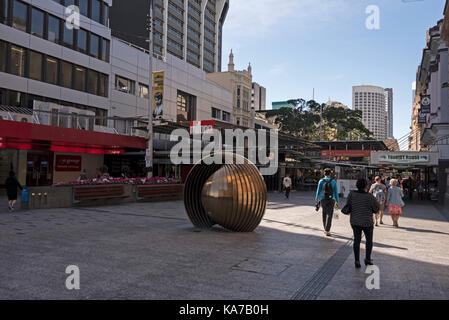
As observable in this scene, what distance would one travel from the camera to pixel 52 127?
71.3 feet

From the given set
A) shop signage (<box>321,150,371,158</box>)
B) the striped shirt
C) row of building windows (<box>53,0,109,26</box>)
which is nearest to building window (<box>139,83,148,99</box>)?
row of building windows (<box>53,0,109,26</box>)

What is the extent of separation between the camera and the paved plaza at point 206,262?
5207 millimetres

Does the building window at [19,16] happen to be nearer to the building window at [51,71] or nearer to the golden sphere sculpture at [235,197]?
the building window at [51,71]

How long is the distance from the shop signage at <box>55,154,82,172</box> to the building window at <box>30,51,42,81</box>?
560 centimetres

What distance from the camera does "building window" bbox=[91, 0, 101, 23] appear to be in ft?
98.9

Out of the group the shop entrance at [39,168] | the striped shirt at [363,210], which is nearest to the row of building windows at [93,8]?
the shop entrance at [39,168]

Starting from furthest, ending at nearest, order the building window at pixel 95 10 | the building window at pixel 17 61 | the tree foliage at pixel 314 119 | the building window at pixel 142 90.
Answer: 1. the tree foliage at pixel 314 119
2. the building window at pixel 142 90
3. the building window at pixel 95 10
4. the building window at pixel 17 61

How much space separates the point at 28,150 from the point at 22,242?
18495 millimetres

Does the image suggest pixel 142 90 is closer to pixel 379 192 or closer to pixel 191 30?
pixel 379 192

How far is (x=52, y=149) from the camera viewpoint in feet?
81.2

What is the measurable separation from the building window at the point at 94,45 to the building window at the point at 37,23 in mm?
4557

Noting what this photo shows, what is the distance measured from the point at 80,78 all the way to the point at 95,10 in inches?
244
